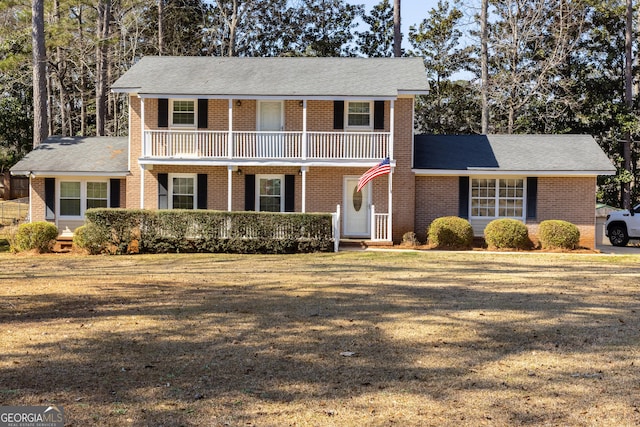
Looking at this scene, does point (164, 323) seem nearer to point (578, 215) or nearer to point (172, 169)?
point (172, 169)

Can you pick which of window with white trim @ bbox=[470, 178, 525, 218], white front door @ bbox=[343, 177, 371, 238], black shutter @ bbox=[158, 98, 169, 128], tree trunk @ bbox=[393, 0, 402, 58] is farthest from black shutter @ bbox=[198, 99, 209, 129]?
tree trunk @ bbox=[393, 0, 402, 58]

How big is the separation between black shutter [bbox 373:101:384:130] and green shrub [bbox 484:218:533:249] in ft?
16.1

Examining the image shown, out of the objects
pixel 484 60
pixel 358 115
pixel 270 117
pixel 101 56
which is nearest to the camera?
pixel 358 115

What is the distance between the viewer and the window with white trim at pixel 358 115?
75.4 feet

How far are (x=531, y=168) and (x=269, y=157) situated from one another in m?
8.47

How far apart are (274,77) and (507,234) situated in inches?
381

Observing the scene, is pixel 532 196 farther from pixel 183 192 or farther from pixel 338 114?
pixel 183 192

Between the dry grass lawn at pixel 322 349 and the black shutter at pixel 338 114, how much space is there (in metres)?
10.0

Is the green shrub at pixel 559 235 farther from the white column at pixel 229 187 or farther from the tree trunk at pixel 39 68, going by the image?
the tree trunk at pixel 39 68

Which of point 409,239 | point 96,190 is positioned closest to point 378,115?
point 409,239

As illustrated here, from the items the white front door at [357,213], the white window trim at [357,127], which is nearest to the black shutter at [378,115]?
the white window trim at [357,127]

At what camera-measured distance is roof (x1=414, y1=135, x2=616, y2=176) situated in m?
22.2

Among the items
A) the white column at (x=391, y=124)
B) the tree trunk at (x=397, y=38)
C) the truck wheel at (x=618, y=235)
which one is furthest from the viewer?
the tree trunk at (x=397, y=38)

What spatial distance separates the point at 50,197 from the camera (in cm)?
2311
